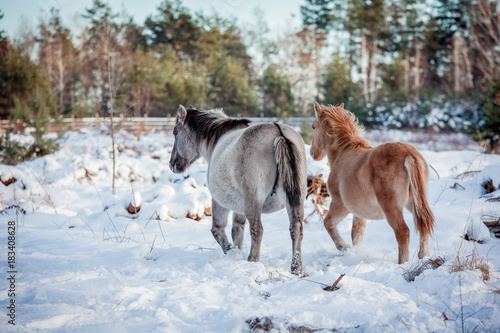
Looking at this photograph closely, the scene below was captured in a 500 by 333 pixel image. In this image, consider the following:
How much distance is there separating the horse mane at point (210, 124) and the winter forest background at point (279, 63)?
A: 19648 millimetres

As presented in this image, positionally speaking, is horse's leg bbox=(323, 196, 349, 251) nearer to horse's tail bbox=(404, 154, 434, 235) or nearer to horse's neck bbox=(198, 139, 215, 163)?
horse's tail bbox=(404, 154, 434, 235)

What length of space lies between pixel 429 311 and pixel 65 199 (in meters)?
8.23

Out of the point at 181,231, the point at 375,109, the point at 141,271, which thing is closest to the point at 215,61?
the point at 375,109

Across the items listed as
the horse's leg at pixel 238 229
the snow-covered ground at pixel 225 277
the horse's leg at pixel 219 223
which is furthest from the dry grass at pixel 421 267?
the horse's leg at pixel 219 223

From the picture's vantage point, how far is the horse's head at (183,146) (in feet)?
16.6

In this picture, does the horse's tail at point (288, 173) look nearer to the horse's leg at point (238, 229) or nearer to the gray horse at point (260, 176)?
the gray horse at point (260, 176)

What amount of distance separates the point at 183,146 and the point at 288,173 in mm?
2118

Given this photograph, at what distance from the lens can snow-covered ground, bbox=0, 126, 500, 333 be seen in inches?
92.8

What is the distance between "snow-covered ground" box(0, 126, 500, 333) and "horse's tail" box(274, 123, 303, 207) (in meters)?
0.75

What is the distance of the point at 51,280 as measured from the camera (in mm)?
3260

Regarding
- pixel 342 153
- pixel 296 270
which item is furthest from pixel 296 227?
pixel 342 153

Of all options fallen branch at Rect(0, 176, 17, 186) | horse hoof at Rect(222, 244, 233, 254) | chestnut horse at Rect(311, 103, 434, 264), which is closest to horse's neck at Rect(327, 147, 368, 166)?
chestnut horse at Rect(311, 103, 434, 264)

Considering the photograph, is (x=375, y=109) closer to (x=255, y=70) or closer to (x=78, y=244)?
(x=255, y=70)

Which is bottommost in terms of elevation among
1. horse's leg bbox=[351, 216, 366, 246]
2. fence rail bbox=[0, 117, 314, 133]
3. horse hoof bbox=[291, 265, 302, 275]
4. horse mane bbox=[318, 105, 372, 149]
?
horse hoof bbox=[291, 265, 302, 275]
